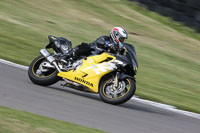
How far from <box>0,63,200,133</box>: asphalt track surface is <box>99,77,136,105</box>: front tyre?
0.50ft

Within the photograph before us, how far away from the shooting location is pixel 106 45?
839 centimetres

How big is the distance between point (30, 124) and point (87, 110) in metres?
2.17

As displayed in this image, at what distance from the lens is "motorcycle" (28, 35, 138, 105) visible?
8.09 meters

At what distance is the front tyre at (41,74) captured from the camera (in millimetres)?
8609

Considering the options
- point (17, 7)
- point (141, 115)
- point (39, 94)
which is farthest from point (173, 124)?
point (17, 7)

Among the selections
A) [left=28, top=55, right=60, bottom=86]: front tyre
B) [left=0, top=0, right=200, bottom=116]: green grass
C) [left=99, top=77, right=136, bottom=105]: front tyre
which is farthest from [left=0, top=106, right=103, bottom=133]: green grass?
[left=0, top=0, right=200, bottom=116]: green grass

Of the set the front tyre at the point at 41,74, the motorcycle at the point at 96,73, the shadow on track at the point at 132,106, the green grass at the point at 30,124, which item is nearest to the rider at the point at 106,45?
the motorcycle at the point at 96,73

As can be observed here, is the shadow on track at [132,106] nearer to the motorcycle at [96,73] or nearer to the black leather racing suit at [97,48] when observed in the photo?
the motorcycle at [96,73]

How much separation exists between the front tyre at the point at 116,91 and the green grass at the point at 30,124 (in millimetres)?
2245

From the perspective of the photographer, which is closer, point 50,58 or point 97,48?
point 97,48

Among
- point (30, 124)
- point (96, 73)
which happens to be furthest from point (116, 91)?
point (30, 124)

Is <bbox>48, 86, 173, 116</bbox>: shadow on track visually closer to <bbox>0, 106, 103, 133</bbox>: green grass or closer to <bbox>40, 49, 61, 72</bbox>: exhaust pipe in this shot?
<bbox>40, 49, 61, 72</bbox>: exhaust pipe

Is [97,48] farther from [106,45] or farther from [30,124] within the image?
[30,124]

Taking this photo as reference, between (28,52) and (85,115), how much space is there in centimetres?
663
